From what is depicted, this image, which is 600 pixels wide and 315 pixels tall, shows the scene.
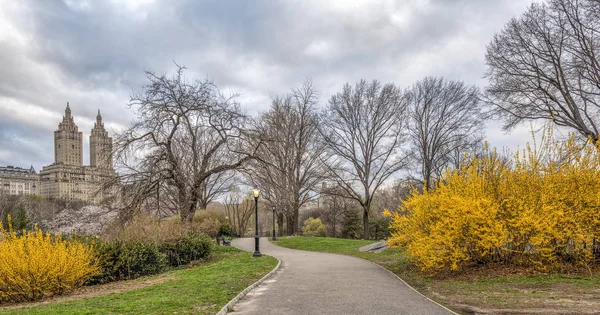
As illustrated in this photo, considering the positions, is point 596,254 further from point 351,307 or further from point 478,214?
point 351,307

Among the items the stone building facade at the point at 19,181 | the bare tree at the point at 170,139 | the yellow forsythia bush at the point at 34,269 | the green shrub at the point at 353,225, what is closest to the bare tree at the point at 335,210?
the green shrub at the point at 353,225

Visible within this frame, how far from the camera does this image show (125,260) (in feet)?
45.3

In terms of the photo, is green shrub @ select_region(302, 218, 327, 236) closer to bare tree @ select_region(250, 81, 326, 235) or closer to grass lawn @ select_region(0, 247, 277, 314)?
bare tree @ select_region(250, 81, 326, 235)

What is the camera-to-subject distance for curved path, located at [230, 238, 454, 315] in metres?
7.17

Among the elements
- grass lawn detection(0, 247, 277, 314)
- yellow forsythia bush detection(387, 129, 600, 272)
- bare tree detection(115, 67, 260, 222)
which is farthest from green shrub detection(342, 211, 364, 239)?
grass lawn detection(0, 247, 277, 314)

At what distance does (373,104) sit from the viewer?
3061 cm

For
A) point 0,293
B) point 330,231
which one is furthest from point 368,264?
point 330,231

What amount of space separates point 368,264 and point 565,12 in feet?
45.6

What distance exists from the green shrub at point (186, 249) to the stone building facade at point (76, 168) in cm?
473

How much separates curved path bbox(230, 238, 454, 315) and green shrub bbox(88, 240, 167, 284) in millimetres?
5308

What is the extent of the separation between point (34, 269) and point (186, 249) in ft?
24.6

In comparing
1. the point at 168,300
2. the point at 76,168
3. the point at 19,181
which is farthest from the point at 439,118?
the point at 19,181

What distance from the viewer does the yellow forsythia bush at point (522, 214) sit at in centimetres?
1049

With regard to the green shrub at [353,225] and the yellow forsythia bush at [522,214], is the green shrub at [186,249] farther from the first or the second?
the green shrub at [353,225]
